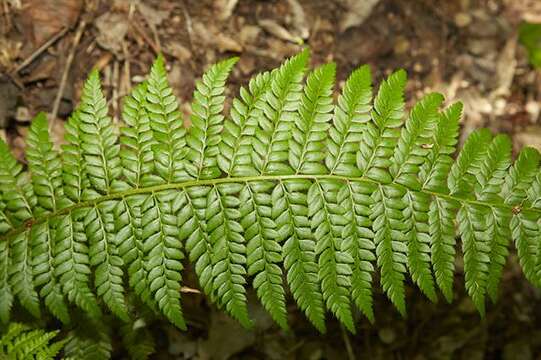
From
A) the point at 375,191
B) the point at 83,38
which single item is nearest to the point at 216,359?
the point at 375,191

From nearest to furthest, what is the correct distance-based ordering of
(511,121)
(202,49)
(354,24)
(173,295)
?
(173,295) → (202,49) → (354,24) → (511,121)

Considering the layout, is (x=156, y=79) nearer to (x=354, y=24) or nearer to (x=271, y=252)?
(x=271, y=252)

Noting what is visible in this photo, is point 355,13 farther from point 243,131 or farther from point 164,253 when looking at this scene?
point 164,253

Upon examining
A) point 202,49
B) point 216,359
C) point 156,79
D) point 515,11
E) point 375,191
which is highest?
point 515,11

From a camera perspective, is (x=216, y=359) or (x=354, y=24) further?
(x=354, y=24)

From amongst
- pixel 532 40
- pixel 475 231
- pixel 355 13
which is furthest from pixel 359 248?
pixel 532 40

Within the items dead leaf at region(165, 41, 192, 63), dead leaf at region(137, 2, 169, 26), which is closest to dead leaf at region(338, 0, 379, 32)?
dead leaf at region(165, 41, 192, 63)

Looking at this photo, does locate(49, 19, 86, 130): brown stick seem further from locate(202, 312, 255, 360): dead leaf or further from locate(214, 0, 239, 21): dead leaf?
locate(202, 312, 255, 360): dead leaf
